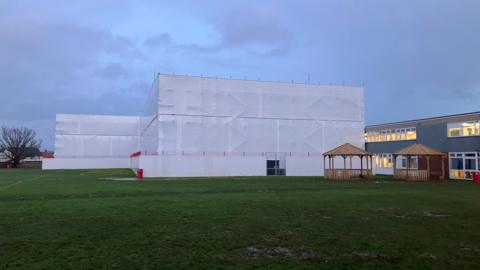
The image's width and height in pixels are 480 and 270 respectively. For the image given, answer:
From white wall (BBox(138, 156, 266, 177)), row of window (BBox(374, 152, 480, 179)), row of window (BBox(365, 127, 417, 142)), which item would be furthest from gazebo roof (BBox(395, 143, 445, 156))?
white wall (BBox(138, 156, 266, 177))

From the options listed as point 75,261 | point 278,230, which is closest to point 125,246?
point 75,261

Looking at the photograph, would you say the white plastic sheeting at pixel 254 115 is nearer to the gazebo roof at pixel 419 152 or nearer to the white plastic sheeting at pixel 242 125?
the white plastic sheeting at pixel 242 125

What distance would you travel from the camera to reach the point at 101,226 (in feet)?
32.3

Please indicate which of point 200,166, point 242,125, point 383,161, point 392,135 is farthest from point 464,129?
point 200,166

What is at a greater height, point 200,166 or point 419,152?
point 419,152

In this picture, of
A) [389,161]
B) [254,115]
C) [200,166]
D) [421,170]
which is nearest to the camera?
[421,170]

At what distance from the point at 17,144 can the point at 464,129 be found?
68403mm

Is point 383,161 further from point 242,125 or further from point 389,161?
point 242,125

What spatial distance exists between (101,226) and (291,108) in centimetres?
3416

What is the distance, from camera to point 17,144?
71625 mm

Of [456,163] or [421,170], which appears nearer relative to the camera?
[421,170]

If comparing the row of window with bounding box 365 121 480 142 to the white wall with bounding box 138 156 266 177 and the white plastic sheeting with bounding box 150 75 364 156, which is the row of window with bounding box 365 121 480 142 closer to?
the white plastic sheeting with bounding box 150 75 364 156

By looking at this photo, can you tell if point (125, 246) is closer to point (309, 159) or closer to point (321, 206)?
point (321, 206)

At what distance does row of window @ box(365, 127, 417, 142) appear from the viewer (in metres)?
40.9
